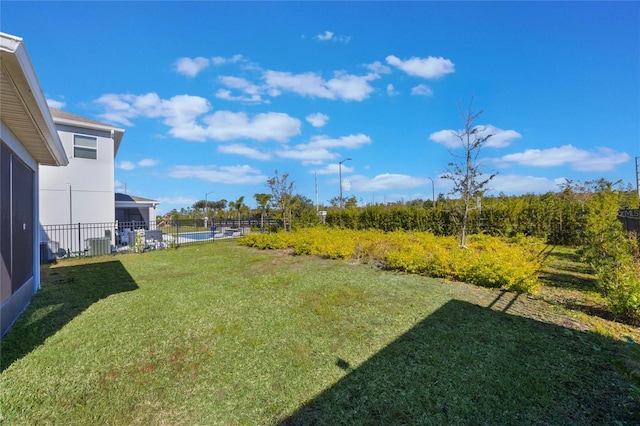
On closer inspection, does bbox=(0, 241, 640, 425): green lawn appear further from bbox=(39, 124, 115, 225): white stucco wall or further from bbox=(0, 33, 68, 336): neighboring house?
bbox=(39, 124, 115, 225): white stucco wall

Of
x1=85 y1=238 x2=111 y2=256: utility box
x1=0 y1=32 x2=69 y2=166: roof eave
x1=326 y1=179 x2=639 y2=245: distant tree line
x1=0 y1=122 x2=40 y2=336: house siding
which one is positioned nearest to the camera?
x1=0 y1=32 x2=69 y2=166: roof eave

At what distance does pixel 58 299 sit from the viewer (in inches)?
205

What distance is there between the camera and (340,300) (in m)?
4.94

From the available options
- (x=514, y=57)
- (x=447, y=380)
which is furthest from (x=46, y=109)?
(x=514, y=57)

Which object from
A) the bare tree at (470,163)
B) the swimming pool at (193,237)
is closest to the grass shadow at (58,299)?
the swimming pool at (193,237)

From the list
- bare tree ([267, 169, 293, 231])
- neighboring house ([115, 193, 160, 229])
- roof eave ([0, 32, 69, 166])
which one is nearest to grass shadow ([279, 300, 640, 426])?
roof eave ([0, 32, 69, 166])

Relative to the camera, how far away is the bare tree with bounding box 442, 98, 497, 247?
9234mm

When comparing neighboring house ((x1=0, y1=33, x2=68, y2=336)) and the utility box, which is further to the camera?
the utility box

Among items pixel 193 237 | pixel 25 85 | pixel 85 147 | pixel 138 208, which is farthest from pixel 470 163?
pixel 138 208

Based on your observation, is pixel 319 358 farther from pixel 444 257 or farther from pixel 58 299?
pixel 58 299

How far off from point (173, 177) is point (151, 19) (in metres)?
26.8

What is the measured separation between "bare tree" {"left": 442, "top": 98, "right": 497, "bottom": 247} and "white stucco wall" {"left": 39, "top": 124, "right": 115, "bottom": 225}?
14.6 m

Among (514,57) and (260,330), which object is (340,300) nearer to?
(260,330)

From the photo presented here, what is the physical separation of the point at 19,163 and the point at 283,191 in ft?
38.1
